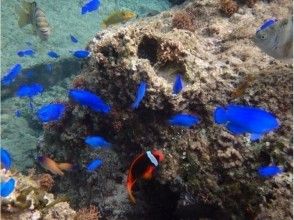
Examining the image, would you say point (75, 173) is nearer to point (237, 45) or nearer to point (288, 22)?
point (237, 45)

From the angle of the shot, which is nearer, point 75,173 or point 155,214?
point 155,214

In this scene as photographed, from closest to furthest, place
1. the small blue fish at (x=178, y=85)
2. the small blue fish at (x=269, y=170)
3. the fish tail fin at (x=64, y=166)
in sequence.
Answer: the small blue fish at (x=269, y=170)
the small blue fish at (x=178, y=85)
the fish tail fin at (x=64, y=166)

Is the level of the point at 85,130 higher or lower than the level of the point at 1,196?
lower

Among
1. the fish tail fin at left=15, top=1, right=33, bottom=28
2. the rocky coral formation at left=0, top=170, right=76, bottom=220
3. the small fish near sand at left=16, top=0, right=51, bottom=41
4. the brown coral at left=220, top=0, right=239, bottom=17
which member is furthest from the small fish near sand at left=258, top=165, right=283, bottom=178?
the fish tail fin at left=15, top=1, right=33, bottom=28

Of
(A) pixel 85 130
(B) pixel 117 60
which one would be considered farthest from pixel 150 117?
(A) pixel 85 130

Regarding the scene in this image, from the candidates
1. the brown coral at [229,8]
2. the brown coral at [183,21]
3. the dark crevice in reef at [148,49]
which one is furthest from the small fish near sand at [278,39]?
the brown coral at [229,8]

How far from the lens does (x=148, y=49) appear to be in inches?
213

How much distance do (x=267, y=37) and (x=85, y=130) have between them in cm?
365

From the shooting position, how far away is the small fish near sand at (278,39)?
3.64 meters

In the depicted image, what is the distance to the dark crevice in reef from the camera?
5320 mm

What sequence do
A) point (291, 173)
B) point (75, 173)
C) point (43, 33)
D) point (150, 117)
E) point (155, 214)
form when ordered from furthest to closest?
point (43, 33), point (75, 173), point (155, 214), point (150, 117), point (291, 173)

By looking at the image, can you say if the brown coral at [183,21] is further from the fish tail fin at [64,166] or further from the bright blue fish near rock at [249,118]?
the bright blue fish near rock at [249,118]

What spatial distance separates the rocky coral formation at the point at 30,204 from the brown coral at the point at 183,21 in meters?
4.18

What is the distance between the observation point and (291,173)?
4.00m
